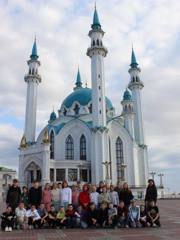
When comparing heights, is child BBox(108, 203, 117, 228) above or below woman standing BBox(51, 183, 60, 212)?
below

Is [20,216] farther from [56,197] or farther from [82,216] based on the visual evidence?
[82,216]

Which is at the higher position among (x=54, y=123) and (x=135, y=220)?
(x=54, y=123)

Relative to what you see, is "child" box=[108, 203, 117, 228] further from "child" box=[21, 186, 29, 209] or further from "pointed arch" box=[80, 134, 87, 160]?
"pointed arch" box=[80, 134, 87, 160]

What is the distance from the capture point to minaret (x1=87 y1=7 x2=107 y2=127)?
48.3m

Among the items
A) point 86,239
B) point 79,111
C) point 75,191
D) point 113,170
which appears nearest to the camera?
point 86,239

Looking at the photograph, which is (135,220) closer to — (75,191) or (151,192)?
(151,192)

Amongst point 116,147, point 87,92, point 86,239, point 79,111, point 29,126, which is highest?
point 87,92

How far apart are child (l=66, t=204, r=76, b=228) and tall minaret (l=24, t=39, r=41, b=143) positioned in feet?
137

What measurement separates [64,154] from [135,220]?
135 ft

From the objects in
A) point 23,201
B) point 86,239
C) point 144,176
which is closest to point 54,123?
point 144,176

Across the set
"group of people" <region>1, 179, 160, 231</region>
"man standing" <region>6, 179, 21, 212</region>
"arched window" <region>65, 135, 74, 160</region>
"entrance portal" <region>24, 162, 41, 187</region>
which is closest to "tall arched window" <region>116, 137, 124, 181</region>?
"arched window" <region>65, 135, 74, 160</region>

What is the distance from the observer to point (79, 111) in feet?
201

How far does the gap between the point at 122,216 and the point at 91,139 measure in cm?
3627

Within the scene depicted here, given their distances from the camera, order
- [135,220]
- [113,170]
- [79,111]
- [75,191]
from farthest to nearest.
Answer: [79,111] → [113,170] → [75,191] → [135,220]
